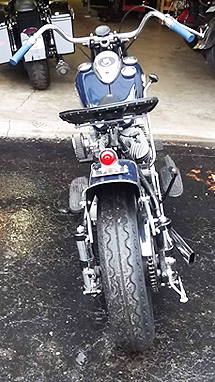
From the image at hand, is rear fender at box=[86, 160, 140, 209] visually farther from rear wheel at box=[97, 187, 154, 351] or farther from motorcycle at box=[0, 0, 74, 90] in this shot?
motorcycle at box=[0, 0, 74, 90]

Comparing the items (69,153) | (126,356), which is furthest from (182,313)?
(69,153)

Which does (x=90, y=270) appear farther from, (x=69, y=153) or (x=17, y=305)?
A: (x=69, y=153)

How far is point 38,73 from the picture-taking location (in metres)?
5.34

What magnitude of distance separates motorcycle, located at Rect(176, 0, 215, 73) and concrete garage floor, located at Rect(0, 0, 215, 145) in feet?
1.53

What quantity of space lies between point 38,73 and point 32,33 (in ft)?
1.38

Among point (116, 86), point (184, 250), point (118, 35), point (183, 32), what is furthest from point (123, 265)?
point (118, 35)

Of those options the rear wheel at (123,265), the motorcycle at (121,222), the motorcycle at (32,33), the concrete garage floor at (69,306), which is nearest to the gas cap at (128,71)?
the motorcycle at (121,222)

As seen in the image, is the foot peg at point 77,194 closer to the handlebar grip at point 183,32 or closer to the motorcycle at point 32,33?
the handlebar grip at point 183,32

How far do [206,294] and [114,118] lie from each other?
119 centimetres

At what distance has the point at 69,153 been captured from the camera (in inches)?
171

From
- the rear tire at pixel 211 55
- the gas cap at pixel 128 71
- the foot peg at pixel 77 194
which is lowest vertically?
the foot peg at pixel 77 194

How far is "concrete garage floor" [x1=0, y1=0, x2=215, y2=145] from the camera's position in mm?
4637

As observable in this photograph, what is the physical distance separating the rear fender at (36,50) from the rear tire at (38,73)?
0.07 metres

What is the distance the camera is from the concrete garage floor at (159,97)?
15.2 feet
